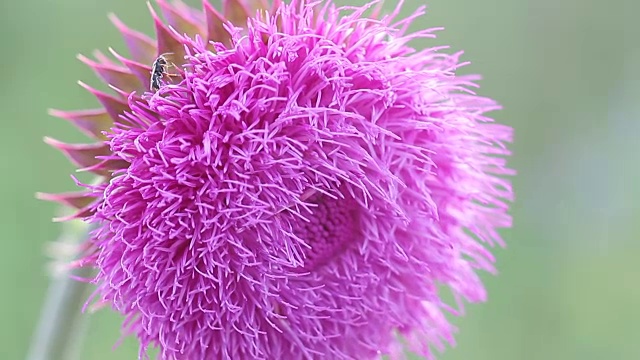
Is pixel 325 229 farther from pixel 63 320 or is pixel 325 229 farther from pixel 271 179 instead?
pixel 63 320

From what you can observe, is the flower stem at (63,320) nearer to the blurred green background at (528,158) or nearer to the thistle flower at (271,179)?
the thistle flower at (271,179)

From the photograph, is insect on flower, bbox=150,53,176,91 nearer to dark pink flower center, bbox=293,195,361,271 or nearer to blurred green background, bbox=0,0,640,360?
dark pink flower center, bbox=293,195,361,271

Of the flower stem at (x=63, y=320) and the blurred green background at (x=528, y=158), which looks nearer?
the flower stem at (x=63, y=320)

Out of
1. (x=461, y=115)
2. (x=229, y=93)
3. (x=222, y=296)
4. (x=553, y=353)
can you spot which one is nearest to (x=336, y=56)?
(x=229, y=93)

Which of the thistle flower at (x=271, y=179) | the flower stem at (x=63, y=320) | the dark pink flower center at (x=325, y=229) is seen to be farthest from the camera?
the flower stem at (x=63, y=320)

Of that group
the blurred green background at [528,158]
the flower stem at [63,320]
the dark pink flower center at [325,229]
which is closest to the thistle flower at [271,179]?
the dark pink flower center at [325,229]

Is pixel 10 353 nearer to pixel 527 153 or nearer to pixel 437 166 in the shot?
pixel 437 166

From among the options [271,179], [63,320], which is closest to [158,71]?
[271,179]
